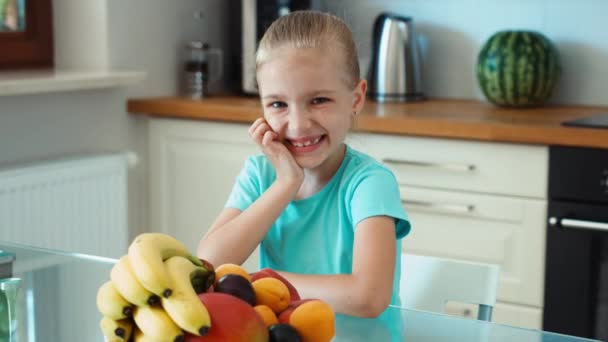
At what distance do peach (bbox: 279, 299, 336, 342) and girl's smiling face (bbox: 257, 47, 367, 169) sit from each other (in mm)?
528

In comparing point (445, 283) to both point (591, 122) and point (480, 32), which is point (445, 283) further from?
point (480, 32)

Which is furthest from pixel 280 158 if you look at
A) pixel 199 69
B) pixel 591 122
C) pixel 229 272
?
pixel 199 69

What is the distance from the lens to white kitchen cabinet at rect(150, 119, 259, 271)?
2.70 meters

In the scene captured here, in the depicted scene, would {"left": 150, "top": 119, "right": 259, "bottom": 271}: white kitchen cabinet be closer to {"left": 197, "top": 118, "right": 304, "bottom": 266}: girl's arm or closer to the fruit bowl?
{"left": 197, "top": 118, "right": 304, "bottom": 266}: girl's arm

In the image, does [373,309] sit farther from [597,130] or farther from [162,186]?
[162,186]

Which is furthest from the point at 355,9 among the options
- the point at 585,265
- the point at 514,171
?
the point at 585,265

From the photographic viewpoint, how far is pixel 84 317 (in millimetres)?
1278

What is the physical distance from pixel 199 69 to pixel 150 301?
84.7 inches

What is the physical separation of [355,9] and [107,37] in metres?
0.85

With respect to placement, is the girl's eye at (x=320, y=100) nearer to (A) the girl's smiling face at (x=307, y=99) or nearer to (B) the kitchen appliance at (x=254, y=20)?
(A) the girl's smiling face at (x=307, y=99)

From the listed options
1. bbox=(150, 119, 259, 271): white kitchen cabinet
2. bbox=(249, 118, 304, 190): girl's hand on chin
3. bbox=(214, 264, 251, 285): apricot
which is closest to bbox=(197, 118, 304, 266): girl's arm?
bbox=(249, 118, 304, 190): girl's hand on chin

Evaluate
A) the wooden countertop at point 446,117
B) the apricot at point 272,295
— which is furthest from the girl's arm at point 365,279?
the wooden countertop at point 446,117

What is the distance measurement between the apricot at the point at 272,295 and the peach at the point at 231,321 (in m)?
0.06

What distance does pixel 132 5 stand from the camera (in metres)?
2.79
